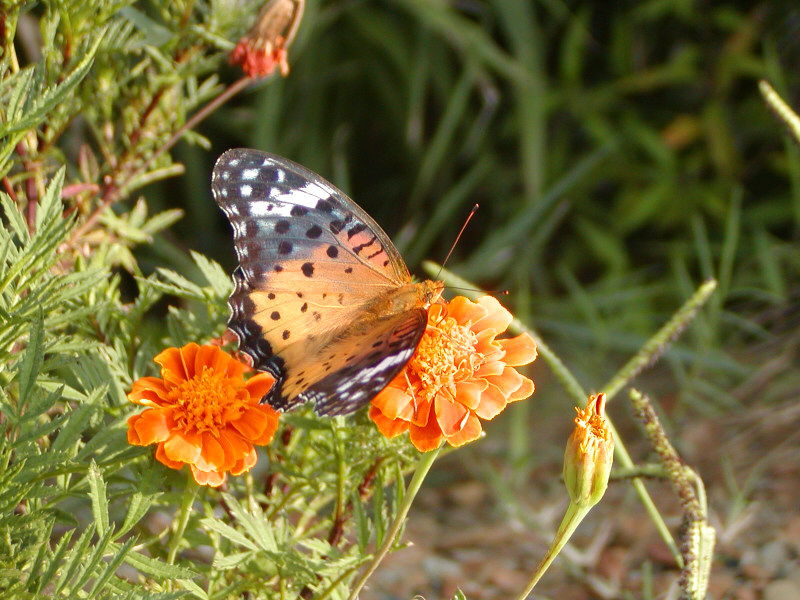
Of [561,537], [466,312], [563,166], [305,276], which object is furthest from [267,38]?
[563,166]

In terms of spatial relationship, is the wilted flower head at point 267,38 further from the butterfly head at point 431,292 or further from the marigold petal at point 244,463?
the marigold petal at point 244,463

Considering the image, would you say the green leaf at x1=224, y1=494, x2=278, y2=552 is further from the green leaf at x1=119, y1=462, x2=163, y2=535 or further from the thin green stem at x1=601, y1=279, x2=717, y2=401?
the thin green stem at x1=601, y1=279, x2=717, y2=401

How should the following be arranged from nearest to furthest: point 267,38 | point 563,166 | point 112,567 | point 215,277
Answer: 1. point 112,567
2. point 215,277
3. point 267,38
4. point 563,166

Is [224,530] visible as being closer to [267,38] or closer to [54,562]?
[54,562]

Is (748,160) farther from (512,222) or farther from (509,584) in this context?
(509,584)

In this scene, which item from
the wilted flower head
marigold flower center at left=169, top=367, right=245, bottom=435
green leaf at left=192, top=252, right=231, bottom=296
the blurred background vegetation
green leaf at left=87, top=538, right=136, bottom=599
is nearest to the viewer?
green leaf at left=87, top=538, right=136, bottom=599

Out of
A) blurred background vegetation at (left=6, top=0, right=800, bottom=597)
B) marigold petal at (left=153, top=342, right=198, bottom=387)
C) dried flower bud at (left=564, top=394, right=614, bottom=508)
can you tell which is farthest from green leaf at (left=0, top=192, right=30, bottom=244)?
blurred background vegetation at (left=6, top=0, right=800, bottom=597)
